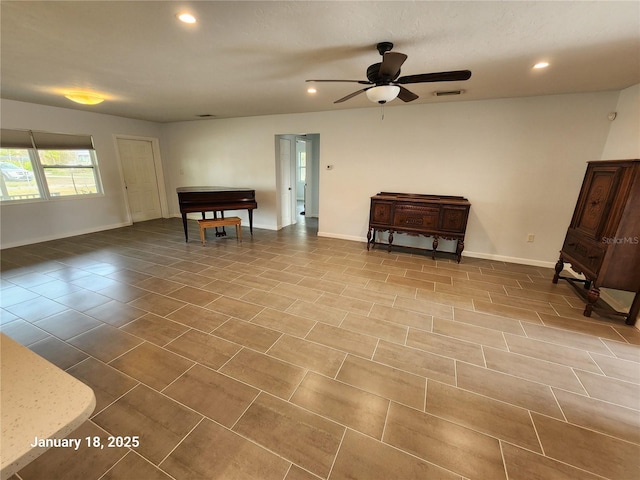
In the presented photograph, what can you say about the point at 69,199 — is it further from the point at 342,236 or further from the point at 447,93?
the point at 447,93

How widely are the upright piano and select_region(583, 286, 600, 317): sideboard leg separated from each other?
4991 millimetres

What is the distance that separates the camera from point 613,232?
2471mm

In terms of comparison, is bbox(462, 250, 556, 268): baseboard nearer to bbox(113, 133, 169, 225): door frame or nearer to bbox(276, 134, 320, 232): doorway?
bbox(276, 134, 320, 232): doorway

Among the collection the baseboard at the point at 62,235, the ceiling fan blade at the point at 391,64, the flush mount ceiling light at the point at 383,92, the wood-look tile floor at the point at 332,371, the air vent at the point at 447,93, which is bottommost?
the wood-look tile floor at the point at 332,371

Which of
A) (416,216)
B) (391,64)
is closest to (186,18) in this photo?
(391,64)

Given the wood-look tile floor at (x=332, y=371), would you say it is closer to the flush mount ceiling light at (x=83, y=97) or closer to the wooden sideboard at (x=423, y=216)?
the wooden sideboard at (x=423, y=216)

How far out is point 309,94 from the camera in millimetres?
3680

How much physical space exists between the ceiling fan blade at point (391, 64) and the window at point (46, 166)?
5.96 metres

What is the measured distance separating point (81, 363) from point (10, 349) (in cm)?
160

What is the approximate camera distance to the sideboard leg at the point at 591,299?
102 inches

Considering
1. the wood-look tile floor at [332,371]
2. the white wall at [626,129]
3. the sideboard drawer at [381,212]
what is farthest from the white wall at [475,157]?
the wood-look tile floor at [332,371]

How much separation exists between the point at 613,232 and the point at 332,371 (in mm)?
2959

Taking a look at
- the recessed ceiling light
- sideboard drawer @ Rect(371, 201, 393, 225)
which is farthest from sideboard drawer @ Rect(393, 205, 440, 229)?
the recessed ceiling light

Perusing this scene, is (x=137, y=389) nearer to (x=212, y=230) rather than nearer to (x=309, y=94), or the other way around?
(x=309, y=94)
